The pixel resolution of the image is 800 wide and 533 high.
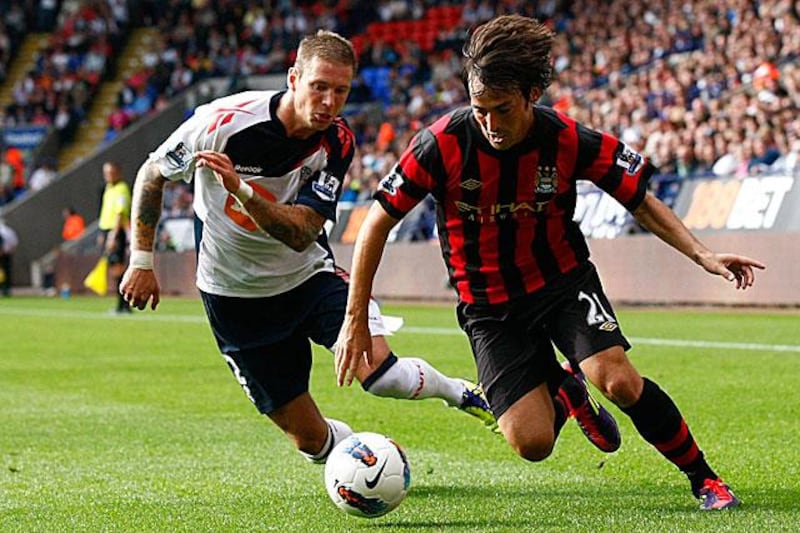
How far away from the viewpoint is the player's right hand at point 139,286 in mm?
6082

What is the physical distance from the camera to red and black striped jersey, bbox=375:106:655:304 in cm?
543

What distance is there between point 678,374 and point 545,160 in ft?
18.9

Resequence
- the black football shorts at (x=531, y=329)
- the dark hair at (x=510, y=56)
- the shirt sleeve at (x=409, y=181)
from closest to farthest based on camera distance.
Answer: the dark hair at (x=510, y=56) < the shirt sleeve at (x=409, y=181) < the black football shorts at (x=531, y=329)

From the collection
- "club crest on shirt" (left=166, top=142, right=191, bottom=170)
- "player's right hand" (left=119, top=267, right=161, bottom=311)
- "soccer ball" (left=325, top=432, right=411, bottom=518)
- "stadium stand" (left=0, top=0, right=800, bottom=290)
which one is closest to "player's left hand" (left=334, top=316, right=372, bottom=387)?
"soccer ball" (left=325, top=432, right=411, bottom=518)

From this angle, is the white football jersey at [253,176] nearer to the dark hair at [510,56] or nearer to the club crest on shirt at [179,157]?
the club crest on shirt at [179,157]

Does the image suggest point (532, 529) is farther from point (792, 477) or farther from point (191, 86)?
point (191, 86)

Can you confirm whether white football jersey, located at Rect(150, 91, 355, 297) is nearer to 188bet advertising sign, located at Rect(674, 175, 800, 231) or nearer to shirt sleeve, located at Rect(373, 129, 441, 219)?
shirt sleeve, located at Rect(373, 129, 441, 219)

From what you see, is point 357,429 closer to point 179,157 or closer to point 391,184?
point 179,157

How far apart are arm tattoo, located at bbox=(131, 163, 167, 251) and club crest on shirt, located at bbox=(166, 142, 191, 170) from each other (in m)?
0.10

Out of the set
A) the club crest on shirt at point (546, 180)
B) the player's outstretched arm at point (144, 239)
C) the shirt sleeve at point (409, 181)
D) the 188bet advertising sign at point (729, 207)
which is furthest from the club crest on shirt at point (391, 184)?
the 188bet advertising sign at point (729, 207)

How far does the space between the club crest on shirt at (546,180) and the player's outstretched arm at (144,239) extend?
67.7 inches

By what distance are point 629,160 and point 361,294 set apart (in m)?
1.22

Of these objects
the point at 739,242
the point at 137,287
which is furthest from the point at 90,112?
the point at 137,287

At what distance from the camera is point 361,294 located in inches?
209
